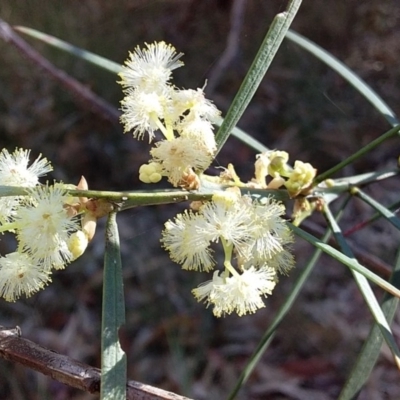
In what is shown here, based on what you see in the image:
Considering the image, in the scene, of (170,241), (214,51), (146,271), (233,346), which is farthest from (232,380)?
(170,241)

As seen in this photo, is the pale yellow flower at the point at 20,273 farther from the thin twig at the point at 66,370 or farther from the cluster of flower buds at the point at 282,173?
the cluster of flower buds at the point at 282,173

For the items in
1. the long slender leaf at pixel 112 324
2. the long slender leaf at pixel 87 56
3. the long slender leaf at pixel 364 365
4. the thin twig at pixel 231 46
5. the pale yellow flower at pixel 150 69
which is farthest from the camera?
the thin twig at pixel 231 46

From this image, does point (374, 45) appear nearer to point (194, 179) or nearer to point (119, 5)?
point (119, 5)

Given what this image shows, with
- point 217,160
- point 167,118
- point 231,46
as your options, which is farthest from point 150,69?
point 231,46

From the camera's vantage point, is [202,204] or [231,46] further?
[231,46]

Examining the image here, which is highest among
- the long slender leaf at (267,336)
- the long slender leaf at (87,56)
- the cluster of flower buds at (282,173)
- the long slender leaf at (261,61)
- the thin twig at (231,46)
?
the thin twig at (231,46)

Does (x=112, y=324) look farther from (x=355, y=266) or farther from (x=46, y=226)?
(x=355, y=266)

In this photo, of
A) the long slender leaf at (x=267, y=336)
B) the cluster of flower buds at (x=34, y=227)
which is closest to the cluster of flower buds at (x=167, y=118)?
the cluster of flower buds at (x=34, y=227)

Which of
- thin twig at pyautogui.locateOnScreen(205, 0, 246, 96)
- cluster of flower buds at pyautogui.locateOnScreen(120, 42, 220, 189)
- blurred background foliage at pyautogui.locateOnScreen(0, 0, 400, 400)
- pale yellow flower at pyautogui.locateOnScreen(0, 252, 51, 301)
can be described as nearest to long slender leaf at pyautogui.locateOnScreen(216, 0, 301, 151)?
cluster of flower buds at pyautogui.locateOnScreen(120, 42, 220, 189)
